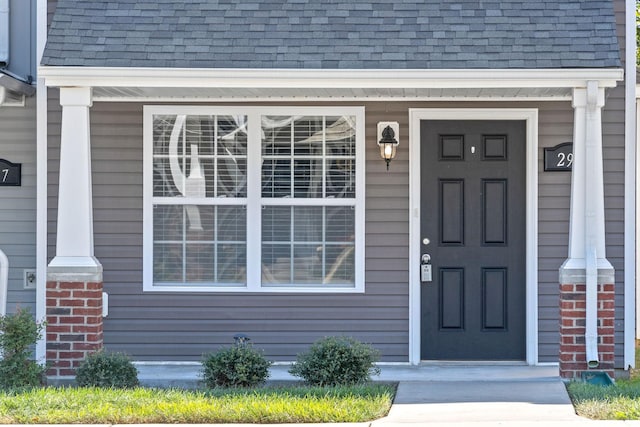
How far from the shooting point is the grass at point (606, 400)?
7151 millimetres

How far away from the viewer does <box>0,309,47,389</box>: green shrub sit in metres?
8.08

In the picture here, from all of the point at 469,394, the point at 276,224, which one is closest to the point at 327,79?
the point at 276,224

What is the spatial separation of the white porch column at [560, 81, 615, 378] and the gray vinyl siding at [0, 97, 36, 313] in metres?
4.80

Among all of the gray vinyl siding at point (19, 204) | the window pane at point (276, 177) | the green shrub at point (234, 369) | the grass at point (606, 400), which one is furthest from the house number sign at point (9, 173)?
the grass at point (606, 400)

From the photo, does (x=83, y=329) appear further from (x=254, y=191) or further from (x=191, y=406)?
(x=254, y=191)

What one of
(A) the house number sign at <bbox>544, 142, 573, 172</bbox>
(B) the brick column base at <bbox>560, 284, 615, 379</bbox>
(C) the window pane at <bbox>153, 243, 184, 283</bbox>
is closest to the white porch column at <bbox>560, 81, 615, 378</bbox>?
(B) the brick column base at <bbox>560, 284, 615, 379</bbox>

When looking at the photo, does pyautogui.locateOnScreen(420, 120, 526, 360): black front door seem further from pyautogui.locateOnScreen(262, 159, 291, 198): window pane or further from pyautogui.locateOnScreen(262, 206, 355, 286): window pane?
pyautogui.locateOnScreen(262, 159, 291, 198): window pane

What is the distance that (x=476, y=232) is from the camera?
373 inches

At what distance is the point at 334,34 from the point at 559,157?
7.83 ft

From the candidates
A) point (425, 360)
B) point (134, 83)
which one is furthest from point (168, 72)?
point (425, 360)

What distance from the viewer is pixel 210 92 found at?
355 inches

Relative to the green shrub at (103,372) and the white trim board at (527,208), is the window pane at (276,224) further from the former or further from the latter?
the green shrub at (103,372)

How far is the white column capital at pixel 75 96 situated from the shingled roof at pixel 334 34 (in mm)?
218

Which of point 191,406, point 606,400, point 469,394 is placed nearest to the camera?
point 191,406
